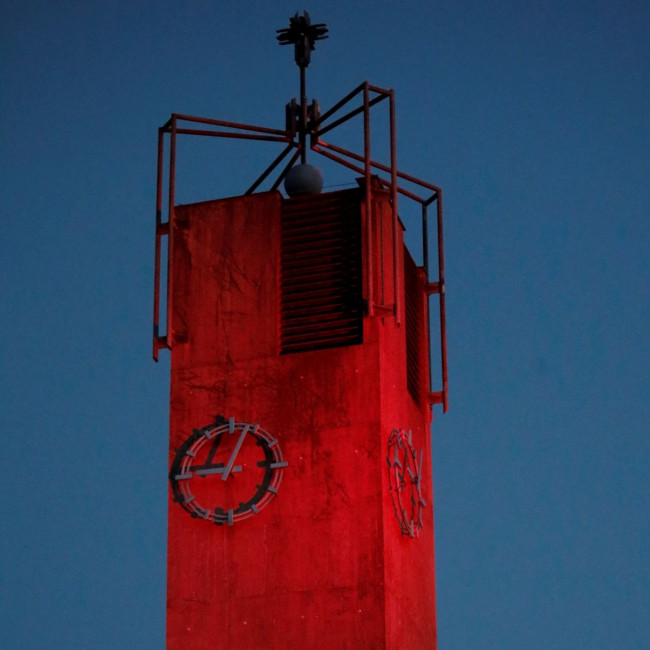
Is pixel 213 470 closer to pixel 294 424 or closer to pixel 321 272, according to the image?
pixel 294 424

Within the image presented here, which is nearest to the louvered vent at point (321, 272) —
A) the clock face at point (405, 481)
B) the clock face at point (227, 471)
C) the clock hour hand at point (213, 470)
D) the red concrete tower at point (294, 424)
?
the red concrete tower at point (294, 424)

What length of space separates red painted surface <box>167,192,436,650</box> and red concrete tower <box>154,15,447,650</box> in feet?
0.06

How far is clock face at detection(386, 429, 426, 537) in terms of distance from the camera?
31.9m

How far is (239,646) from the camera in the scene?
31000 millimetres

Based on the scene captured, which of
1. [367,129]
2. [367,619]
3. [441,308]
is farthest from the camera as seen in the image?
[441,308]

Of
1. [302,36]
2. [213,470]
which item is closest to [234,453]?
[213,470]

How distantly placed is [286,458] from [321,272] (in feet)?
8.87

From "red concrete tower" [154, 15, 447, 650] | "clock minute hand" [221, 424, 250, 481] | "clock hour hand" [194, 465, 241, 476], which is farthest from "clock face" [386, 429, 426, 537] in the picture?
"clock hour hand" [194, 465, 241, 476]

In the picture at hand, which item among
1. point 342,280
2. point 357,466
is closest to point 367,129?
point 342,280

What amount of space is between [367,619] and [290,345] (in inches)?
159

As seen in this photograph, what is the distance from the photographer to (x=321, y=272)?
107 ft

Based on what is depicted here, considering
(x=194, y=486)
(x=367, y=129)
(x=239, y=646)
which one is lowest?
(x=239, y=646)

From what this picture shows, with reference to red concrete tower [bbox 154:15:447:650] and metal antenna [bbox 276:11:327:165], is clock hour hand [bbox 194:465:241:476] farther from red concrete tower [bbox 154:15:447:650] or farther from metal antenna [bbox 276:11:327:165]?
metal antenna [bbox 276:11:327:165]

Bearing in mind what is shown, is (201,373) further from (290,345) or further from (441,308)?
(441,308)
